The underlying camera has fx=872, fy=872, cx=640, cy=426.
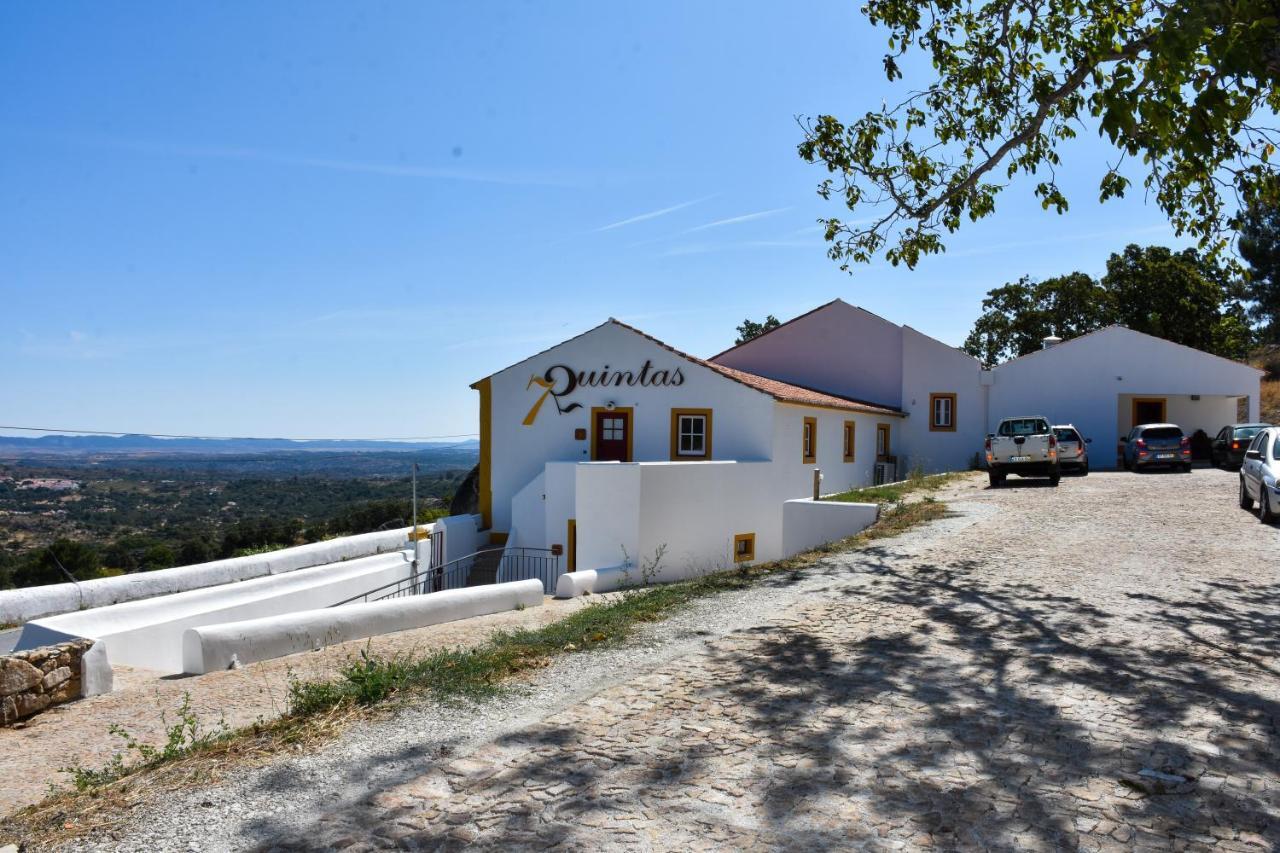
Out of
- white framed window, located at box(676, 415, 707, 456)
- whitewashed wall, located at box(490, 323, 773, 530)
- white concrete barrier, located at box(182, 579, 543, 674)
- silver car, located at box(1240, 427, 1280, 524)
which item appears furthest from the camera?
white framed window, located at box(676, 415, 707, 456)

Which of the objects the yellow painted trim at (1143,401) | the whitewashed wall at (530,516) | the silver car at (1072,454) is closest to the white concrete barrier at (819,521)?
the whitewashed wall at (530,516)

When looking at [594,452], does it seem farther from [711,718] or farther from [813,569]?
[711,718]

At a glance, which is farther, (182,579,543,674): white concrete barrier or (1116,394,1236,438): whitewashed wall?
(1116,394,1236,438): whitewashed wall

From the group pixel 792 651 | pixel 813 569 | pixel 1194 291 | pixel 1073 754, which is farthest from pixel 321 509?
pixel 1194 291

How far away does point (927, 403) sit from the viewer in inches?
1334

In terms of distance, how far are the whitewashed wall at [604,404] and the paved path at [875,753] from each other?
13973 mm

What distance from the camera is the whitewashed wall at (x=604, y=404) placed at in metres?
22.9

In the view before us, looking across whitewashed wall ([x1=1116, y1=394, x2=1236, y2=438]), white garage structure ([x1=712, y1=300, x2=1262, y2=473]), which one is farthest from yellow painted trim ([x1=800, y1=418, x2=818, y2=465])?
whitewashed wall ([x1=1116, y1=394, x2=1236, y2=438])

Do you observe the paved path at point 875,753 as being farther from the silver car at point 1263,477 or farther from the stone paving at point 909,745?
the silver car at point 1263,477

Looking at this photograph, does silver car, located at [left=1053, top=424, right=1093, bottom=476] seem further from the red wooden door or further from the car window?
the red wooden door

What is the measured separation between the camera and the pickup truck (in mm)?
23109

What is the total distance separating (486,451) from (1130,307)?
38069 millimetres

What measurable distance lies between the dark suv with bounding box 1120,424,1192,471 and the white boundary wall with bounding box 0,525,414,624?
23.6 meters

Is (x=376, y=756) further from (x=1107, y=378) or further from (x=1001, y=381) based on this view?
(x=1107, y=378)
